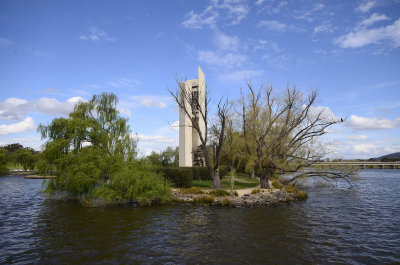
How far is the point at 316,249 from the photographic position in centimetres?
877

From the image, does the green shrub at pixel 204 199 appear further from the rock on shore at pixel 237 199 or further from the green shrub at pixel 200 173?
the green shrub at pixel 200 173

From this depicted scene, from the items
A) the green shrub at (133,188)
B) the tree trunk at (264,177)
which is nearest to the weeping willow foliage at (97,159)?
the green shrub at (133,188)

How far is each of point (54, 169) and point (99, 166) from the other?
3.95 meters

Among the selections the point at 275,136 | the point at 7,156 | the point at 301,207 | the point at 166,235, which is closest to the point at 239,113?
the point at 275,136

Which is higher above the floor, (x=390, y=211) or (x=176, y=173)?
(x=176, y=173)

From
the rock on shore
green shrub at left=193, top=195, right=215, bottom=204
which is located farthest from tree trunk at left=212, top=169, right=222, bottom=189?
green shrub at left=193, top=195, right=215, bottom=204

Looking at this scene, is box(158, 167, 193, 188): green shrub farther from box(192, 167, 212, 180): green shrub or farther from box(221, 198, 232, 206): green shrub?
box(192, 167, 212, 180): green shrub

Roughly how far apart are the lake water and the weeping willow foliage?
1.30 m

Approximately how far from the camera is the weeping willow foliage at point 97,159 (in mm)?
15969

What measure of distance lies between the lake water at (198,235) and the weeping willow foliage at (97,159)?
130 centimetres

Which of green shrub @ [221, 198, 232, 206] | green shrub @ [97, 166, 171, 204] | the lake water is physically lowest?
the lake water

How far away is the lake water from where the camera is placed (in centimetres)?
803

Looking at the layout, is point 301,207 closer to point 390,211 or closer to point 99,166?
point 390,211

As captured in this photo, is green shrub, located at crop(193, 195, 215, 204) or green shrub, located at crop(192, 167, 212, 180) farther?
green shrub, located at crop(192, 167, 212, 180)
